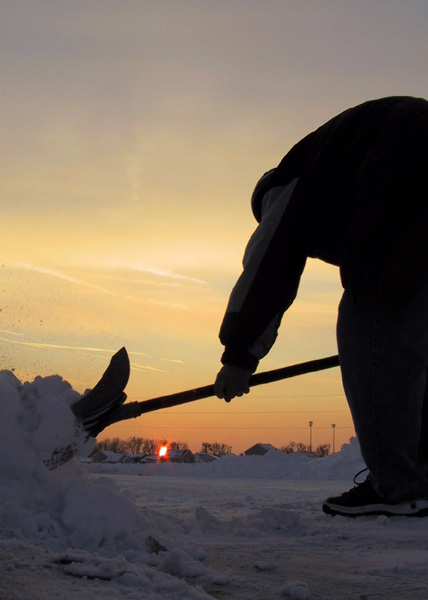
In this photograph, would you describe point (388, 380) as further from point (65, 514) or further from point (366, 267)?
point (65, 514)

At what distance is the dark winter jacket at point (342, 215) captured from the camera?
2467mm

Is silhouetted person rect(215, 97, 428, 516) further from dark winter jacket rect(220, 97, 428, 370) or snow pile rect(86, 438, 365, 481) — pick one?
snow pile rect(86, 438, 365, 481)

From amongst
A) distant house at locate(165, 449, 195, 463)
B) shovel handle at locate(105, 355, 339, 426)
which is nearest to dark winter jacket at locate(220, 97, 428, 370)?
shovel handle at locate(105, 355, 339, 426)

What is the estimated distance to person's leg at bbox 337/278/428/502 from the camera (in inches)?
99.7

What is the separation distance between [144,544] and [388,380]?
3.95ft

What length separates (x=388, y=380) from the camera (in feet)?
8.45

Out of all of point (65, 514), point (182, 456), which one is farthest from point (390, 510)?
point (182, 456)

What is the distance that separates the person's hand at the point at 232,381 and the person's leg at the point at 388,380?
46 cm

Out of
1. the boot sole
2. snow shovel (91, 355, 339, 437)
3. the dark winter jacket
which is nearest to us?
the dark winter jacket

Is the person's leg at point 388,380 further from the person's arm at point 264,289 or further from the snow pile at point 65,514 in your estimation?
the snow pile at point 65,514

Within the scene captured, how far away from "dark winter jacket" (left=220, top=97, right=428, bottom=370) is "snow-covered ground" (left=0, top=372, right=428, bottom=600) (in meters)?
0.70

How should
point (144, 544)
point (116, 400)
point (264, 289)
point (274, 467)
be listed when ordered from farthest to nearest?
point (274, 467), point (116, 400), point (264, 289), point (144, 544)

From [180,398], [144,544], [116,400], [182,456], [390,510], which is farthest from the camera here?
[182,456]

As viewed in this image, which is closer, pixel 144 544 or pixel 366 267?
pixel 144 544
